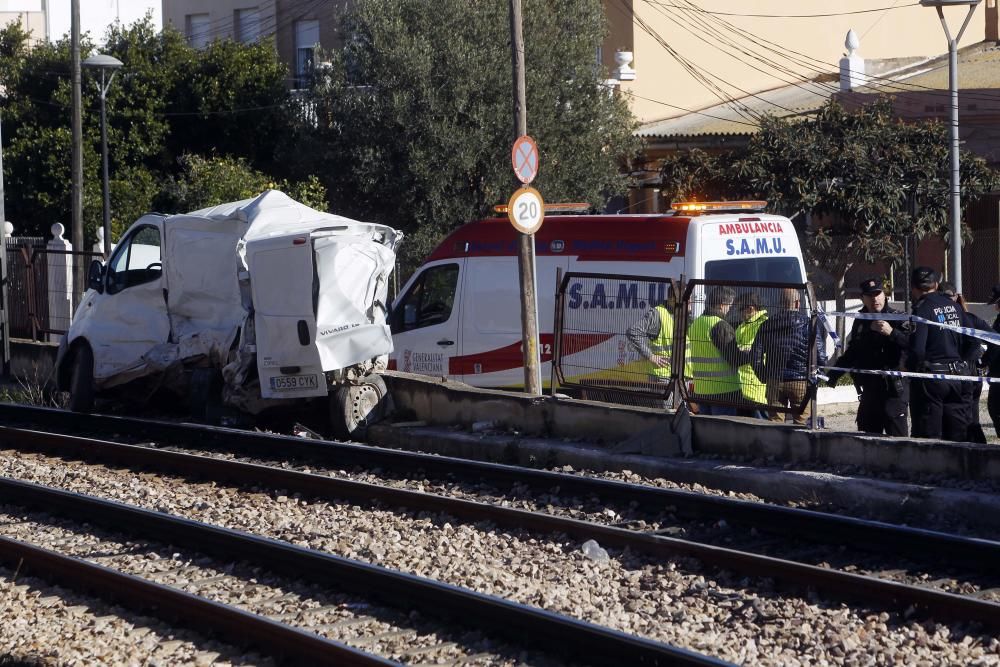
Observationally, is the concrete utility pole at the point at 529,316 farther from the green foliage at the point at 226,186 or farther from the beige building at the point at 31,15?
the beige building at the point at 31,15

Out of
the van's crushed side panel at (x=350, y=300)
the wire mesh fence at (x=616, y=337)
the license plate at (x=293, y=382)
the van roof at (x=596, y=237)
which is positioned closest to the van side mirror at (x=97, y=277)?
the license plate at (x=293, y=382)

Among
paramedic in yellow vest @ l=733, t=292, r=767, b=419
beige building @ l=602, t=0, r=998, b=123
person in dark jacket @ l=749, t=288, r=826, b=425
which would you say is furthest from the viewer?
beige building @ l=602, t=0, r=998, b=123

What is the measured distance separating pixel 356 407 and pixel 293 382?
769 millimetres

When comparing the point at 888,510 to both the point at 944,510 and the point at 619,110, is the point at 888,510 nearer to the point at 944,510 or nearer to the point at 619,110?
the point at 944,510

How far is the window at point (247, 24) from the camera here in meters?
39.8

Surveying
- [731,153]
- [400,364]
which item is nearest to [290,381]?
[400,364]

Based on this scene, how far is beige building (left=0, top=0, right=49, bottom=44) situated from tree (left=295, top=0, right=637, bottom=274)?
2313 cm

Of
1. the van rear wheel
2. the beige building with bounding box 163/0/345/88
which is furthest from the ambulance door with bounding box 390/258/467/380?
the beige building with bounding box 163/0/345/88

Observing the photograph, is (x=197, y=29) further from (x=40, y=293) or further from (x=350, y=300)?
(x=350, y=300)

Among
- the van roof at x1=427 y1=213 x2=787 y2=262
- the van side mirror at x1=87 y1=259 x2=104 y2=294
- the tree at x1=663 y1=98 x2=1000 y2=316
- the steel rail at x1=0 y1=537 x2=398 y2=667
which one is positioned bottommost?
the steel rail at x1=0 y1=537 x2=398 y2=667

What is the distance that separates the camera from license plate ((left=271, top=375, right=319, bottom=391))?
13703 mm

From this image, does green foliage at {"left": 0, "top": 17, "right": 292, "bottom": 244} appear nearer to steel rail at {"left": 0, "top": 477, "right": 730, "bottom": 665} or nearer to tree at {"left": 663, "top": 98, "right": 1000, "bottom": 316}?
tree at {"left": 663, "top": 98, "right": 1000, "bottom": 316}

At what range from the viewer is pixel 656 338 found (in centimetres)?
1252

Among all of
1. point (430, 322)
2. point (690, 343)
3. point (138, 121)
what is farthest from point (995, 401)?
point (138, 121)
